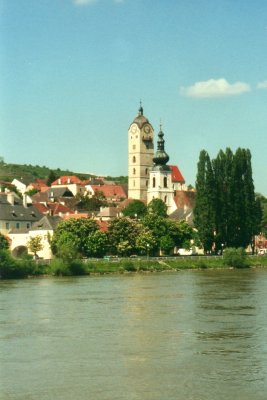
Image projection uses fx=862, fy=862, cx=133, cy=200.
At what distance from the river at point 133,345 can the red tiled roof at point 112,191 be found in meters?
92.2

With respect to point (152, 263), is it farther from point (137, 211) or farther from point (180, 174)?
point (180, 174)

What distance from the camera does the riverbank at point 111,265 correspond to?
54625 mm

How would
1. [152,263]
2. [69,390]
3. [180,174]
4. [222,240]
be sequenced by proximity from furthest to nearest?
1. [180,174]
2. [222,240]
3. [152,263]
4. [69,390]

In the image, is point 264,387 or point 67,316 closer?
point 264,387

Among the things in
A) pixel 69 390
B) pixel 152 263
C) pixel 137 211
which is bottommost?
pixel 69 390

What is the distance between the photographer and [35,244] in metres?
69.1

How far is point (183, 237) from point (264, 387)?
60.2 m

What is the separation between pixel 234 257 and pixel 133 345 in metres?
44.8

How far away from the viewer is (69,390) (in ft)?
62.0

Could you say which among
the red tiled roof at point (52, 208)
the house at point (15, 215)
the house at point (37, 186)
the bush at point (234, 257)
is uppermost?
the house at point (37, 186)

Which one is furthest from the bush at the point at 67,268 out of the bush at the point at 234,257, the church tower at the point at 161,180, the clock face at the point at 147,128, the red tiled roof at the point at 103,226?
the clock face at the point at 147,128

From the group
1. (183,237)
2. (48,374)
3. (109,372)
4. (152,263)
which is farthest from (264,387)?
(183,237)

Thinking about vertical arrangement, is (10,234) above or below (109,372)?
above

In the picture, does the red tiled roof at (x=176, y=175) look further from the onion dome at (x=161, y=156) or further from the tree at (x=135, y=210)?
the tree at (x=135, y=210)
